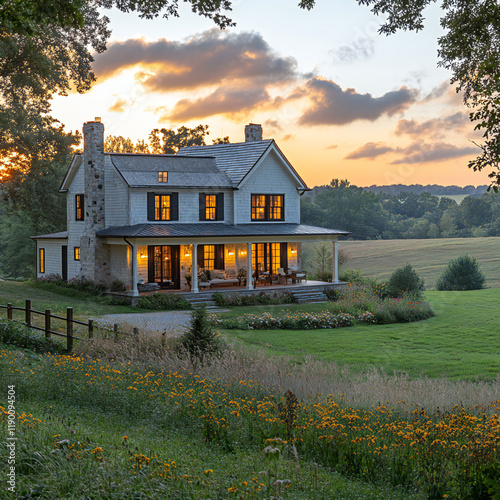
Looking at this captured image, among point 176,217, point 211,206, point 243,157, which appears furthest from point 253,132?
point 176,217

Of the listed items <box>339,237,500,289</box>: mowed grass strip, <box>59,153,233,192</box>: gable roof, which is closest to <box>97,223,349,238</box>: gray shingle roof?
<box>59,153,233,192</box>: gable roof

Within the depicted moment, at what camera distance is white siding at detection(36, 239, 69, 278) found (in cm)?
3459

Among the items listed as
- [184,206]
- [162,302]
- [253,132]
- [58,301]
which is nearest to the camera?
[58,301]

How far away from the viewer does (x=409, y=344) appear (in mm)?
19859

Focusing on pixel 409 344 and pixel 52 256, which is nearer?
pixel 409 344

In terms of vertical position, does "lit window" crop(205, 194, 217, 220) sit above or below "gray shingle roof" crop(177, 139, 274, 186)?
below

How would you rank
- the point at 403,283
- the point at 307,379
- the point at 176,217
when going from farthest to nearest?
the point at 403,283 < the point at 176,217 < the point at 307,379

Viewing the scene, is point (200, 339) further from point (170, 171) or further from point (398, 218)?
point (398, 218)

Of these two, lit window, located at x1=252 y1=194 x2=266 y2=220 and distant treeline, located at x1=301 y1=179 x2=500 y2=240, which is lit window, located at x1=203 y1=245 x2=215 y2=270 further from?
distant treeline, located at x1=301 y1=179 x2=500 y2=240

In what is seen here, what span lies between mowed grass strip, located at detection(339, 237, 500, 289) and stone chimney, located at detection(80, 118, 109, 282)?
109 ft

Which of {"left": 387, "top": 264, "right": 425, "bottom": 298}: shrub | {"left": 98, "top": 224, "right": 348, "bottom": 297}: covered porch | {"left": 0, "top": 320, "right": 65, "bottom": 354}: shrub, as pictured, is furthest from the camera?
{"left": 387, "top": 264, "right": 425, "bottom": 298}: shrub

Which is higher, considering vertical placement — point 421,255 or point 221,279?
point 421,255

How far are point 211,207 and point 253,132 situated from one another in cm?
756

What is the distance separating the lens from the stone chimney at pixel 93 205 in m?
30.8
